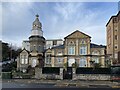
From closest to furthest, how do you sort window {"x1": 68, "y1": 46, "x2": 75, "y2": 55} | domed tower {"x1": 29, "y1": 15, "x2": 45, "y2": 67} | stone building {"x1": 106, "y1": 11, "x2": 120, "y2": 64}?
stone building {"x1": 106, "y1": 11, "x2": 120, "y2": 64}
window {"x1": 68, "y1": 46, "x2": 75, "y2": 55}
domed tower {"x1": 29, "y1": 15, "x2": 45, "y2": 67}

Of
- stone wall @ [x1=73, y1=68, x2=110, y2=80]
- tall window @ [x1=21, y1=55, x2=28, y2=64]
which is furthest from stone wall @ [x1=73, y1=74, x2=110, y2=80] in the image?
tall window @ [x1=21, y1=55, x2=28, y2=64]

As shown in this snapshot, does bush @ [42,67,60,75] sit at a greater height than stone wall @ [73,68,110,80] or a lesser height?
greater

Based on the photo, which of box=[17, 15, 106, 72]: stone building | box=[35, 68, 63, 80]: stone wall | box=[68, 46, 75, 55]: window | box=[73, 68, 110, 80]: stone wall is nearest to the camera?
box=[73, 68, 110, 80]: stone wall

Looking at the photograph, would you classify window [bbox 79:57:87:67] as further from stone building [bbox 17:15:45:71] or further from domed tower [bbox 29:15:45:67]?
domed tower [bbox 29:15:45:67]

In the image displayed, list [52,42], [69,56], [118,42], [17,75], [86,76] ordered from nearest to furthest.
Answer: [86,76] < [17,75] < [118,42] < [69,56] < [52,42]

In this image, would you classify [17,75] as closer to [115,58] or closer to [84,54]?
[84,54]

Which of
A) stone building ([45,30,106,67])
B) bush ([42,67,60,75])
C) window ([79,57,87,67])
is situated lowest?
bush ([42,67,60,75])

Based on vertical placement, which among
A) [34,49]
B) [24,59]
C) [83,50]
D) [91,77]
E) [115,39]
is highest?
[115,39]

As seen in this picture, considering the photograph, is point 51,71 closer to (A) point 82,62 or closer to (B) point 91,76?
(B) point 91,76

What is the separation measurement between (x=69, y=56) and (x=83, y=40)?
5.03m

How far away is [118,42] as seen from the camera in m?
42.3

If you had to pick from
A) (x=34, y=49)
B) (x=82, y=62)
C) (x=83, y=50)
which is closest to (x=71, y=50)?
(x=83, y=50)

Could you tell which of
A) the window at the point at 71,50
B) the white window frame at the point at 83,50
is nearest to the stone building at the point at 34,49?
the window at the point at 71,50

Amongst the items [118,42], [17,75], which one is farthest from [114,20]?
[17,75]
